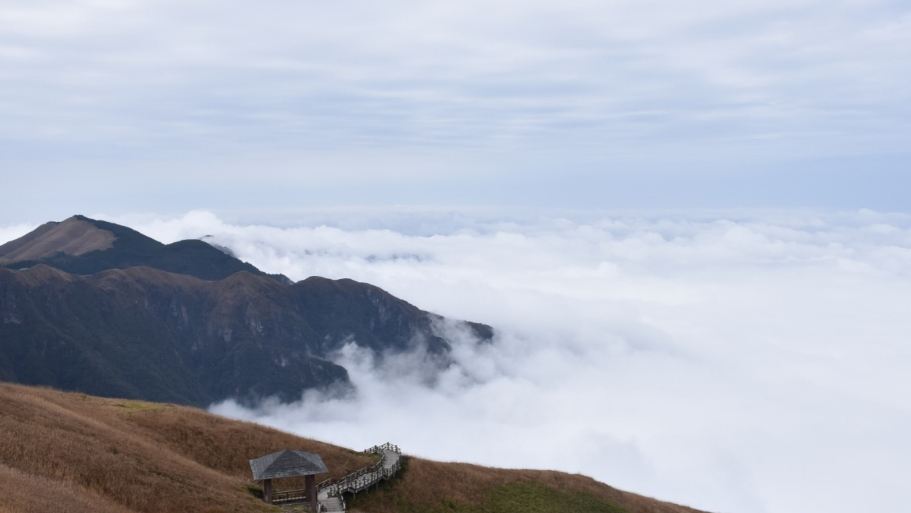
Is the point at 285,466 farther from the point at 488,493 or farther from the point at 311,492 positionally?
the point at 488,493

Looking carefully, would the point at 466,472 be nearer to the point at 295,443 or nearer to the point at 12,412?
the point at 295,443

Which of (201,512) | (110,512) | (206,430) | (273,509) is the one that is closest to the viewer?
(110,512)

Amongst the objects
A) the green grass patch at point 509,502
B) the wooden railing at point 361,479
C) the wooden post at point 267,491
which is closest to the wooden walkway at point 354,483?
the wooden railing at point 361,479

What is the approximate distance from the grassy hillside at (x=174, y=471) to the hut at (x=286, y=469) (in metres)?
1.74

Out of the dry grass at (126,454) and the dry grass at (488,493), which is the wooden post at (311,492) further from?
the dry grass at (488,493)

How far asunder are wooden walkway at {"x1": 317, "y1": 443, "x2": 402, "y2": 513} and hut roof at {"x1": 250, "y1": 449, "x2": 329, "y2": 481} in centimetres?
460

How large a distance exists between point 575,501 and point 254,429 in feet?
105

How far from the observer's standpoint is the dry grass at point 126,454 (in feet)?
128

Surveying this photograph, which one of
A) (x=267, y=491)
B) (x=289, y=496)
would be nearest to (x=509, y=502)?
(x=289, y=496)

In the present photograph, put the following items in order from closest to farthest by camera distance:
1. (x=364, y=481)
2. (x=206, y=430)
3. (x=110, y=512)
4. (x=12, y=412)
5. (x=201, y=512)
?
(x=110, y=512)
(x=201, y=512)
(x=12, y=412)
(x=364, y=481)
(x=206, y=430)

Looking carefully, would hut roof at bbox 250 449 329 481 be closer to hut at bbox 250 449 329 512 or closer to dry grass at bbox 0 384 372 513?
hut at bbox 250 449 329 512

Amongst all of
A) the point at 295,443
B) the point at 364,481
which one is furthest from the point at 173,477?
the point at 295,443

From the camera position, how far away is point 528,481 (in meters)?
73.0

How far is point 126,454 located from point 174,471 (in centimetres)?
353
